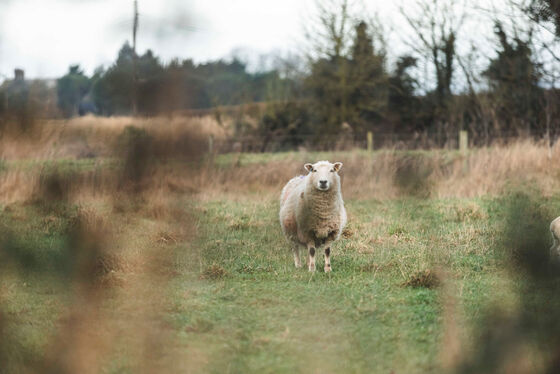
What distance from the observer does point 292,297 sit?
5.71 metres

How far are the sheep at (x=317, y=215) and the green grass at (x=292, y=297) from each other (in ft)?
0.91

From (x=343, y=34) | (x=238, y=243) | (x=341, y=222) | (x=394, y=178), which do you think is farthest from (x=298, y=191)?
(x=343, y=34)

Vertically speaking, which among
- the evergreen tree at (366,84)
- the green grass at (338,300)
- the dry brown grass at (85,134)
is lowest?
the green grass at (338,300)

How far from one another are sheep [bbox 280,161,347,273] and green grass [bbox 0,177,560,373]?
28cm

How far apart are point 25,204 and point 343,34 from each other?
1147 inches

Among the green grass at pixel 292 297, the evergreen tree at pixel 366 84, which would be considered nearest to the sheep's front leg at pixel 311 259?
the green grass at pixel 292 297

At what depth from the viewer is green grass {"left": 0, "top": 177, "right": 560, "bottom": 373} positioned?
134cm

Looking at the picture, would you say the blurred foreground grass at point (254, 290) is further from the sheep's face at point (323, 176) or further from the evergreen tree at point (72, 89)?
the sheep's face at point (323, 176)

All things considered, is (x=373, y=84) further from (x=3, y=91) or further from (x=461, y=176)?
(x=3, y=91)

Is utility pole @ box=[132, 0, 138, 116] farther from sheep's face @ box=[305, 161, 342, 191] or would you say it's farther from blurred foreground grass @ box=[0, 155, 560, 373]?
sheep's face @ box=[305, 161, 342, 191]

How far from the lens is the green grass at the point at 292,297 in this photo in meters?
1.34

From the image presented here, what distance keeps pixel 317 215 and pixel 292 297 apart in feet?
5.50

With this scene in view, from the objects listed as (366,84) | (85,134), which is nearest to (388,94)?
(366,84)

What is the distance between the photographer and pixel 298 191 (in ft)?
25.2
